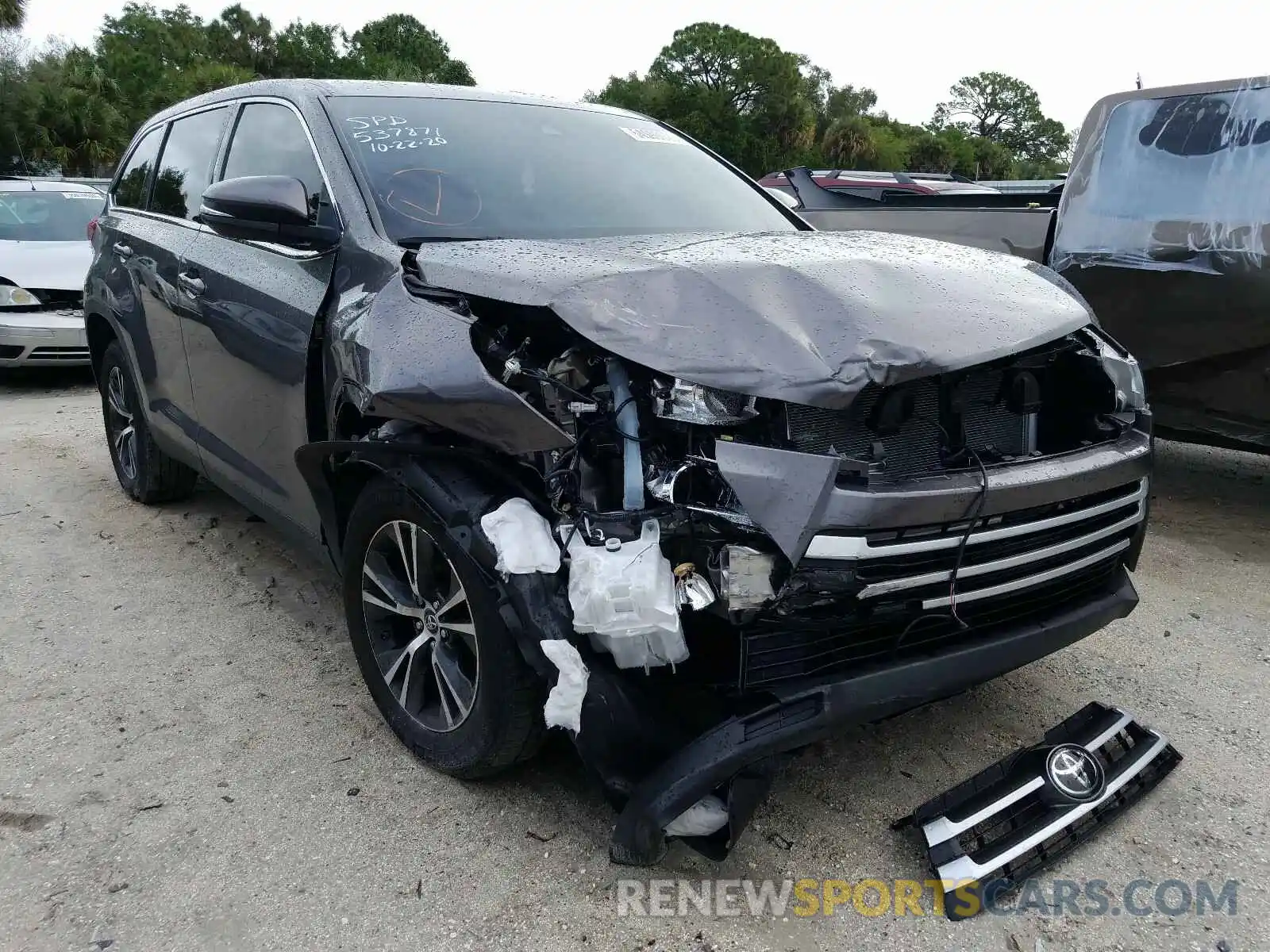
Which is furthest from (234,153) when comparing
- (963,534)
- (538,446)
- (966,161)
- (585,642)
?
(966,161)

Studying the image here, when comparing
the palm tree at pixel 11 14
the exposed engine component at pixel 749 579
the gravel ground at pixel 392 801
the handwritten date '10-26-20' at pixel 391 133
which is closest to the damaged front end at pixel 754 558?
the exposed engine component at pixel 749 579

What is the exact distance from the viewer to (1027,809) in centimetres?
Answer: 235

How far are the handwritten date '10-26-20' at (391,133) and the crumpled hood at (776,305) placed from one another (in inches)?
25.2

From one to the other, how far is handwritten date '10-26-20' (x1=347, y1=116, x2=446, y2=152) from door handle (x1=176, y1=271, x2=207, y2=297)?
85 centimetres

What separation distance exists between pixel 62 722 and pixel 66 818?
1.81 feet

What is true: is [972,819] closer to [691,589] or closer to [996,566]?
[996,566]

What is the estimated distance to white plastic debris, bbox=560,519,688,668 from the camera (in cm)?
199

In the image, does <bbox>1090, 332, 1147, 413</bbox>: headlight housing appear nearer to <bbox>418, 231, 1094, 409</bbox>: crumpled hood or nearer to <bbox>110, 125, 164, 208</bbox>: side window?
<bbox>418, 231, 1094, 409</bbox>: crumpled hood

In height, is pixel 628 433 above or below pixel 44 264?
above

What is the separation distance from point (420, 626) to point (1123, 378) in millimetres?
1997

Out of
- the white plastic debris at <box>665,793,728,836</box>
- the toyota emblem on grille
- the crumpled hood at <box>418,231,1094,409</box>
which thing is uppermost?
the crumpled hood at <box>418,231,1094,409</box>

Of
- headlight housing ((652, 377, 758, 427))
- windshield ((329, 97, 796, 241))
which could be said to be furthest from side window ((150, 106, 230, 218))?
headlight housing ((652, 377, 758, 427))

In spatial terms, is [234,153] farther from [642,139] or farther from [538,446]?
[538,446]

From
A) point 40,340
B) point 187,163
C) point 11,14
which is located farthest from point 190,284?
point 11,14
